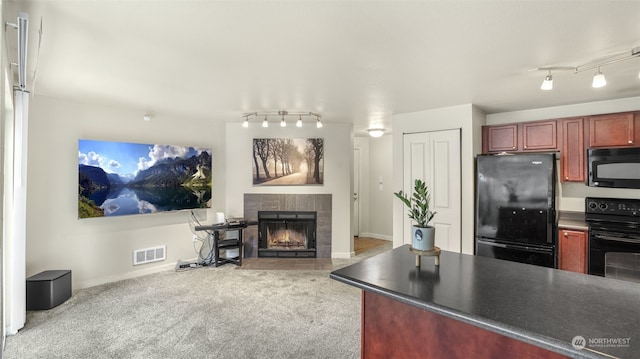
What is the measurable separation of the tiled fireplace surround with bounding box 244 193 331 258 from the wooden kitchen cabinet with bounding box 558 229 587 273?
3.08 m

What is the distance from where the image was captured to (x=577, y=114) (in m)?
3.66

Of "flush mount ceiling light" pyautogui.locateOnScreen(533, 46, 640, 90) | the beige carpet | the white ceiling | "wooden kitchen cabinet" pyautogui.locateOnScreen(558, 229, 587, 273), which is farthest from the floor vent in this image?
"wooden kitchen cabinet" pyautogui.locateOnScreen(558, 229, 587, 273)

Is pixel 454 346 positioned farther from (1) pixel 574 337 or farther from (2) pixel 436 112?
(2) pixel 436 112

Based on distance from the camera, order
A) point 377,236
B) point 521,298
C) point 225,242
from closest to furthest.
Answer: point 521,298
point 225,242
point 377,236

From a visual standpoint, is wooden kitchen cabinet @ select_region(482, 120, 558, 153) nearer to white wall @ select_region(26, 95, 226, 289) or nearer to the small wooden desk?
the small wooden desk

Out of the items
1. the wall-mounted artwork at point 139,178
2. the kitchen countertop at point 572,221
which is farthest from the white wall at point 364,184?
the kitchen countertop at point 572,221

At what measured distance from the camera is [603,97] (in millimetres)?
3371

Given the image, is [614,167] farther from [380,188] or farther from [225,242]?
[225,242]

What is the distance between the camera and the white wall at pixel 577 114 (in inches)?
134

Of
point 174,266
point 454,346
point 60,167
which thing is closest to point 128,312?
point 174,266

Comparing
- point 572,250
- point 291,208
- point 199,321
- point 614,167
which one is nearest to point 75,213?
point 199,321

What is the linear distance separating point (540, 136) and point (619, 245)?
1.39 m

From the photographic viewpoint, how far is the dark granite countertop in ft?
3.41

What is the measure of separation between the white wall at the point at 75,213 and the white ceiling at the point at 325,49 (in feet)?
1.35
